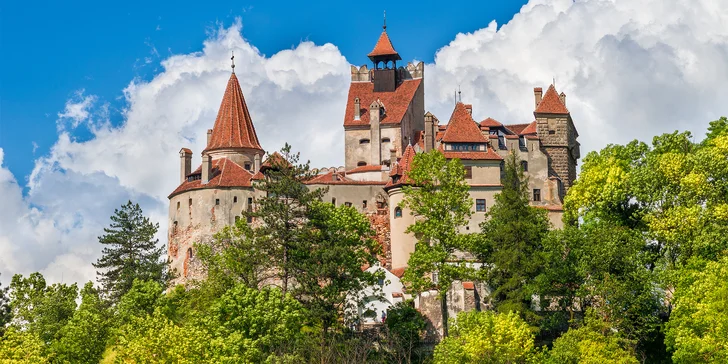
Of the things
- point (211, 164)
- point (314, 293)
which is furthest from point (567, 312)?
point (211, 164)

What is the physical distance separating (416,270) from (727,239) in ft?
55.8

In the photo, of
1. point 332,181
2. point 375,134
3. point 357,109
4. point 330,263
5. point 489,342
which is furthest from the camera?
point 357,109

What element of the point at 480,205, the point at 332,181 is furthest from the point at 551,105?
the point at 332,181

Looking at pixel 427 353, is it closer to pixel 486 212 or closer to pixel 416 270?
pixel 416 270

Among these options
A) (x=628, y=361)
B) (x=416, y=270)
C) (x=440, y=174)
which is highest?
(x=440, y=174)

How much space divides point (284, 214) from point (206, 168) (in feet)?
65.1

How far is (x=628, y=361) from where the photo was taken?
68.7 metres

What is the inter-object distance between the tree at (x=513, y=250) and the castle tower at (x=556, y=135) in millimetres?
11808

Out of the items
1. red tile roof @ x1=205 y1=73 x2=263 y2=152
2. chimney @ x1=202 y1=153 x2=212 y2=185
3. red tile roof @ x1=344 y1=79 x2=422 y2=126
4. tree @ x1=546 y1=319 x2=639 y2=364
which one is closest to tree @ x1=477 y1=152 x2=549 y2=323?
tree @ x1=546 y1=319 x2=639 y2=364

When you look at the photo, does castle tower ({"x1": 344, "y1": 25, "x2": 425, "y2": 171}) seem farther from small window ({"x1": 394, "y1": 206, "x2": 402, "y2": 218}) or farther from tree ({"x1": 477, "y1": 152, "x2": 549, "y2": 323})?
tree ({"x1": 477, "y1": 152, "x2": 549, "y2": 323})

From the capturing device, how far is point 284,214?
247 ft

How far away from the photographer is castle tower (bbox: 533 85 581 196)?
9006 cm

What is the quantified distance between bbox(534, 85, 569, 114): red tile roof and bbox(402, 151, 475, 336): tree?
1289 centimetres

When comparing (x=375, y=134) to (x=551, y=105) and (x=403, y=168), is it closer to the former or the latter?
(x=403, y=168)
